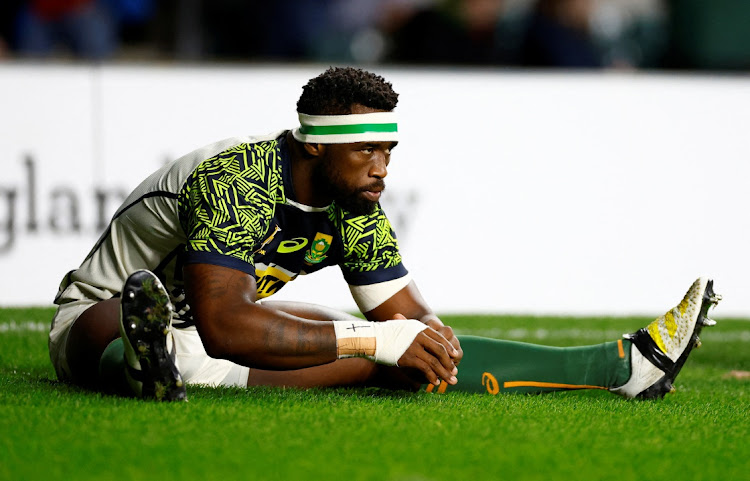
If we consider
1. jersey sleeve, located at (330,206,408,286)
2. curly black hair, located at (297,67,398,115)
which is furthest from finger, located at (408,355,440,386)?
curly black hair, located at (297,67,398,115)

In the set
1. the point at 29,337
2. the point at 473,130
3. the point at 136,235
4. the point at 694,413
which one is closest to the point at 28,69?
the point at 29,337

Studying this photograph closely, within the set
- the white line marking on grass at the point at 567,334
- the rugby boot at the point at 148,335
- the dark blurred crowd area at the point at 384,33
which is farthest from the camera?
the dark blurred crowd area at the point at 384,33

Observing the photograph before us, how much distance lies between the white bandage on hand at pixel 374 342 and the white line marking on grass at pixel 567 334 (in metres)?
2.74

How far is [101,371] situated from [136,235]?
509mm

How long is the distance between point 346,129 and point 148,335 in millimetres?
938

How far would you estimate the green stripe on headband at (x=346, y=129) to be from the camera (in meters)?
3.54

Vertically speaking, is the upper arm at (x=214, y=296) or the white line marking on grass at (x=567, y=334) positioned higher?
the upper arm at (x=214, y=296)

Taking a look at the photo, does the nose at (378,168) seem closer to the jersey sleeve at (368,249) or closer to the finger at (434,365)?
the jersey sleeve at (368,249)

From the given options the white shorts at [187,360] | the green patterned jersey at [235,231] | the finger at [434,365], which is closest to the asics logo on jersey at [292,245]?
the green patterned jersey at [235,231]

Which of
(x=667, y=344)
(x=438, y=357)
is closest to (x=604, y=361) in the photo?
(x=667, y=344)

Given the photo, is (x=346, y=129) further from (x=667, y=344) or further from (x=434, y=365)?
(x=667, y=344)

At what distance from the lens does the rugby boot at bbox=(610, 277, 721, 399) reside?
3.78 m

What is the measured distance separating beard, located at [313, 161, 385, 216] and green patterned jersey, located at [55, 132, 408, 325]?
0.35ft

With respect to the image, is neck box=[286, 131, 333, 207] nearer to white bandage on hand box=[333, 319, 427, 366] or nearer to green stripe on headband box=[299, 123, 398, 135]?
green stripe on headband box=[299, 123, 398, 135]
